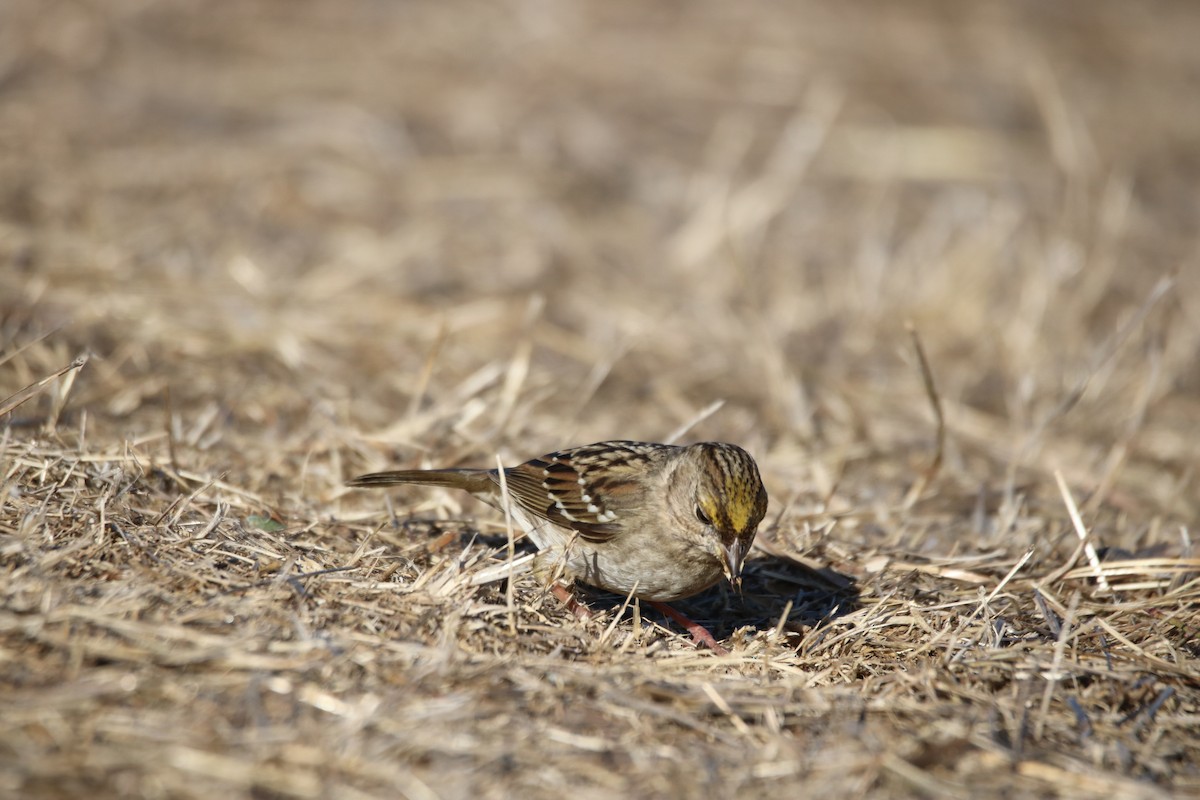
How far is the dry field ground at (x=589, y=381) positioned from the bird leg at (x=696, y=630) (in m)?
0.10

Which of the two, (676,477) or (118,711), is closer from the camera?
(118,711)

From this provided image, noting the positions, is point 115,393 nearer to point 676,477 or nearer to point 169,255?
point 169,255

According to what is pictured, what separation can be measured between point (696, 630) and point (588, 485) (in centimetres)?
74

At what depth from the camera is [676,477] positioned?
4.39 m

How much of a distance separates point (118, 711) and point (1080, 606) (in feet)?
11.8

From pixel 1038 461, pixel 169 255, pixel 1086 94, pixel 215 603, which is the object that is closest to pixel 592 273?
pixel 169 255

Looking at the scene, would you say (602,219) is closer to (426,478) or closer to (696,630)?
(426,478)

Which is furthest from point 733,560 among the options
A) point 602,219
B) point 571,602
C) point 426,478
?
point 602,219

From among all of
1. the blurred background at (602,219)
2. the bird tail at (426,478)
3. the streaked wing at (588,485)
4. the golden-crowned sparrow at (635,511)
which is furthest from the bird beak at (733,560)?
the blurred background at (602,219)

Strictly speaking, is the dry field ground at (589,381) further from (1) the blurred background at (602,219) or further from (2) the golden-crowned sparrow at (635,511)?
(2) the golden-crowned sparrow at (635,511)

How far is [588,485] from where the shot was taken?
14.9 ft

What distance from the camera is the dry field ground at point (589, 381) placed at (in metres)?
3.25

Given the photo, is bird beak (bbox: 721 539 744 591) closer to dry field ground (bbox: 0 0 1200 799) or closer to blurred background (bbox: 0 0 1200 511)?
dry field ground (bbox: 0 0 1200 799)

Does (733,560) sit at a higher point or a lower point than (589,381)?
higher
